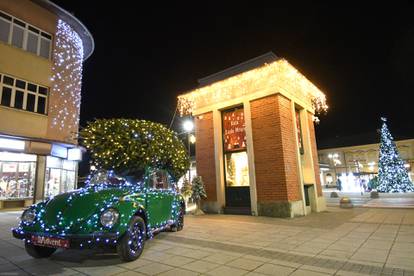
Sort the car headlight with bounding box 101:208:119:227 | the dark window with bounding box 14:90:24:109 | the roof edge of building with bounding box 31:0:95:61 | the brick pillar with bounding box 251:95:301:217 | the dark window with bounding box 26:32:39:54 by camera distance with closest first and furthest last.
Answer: the car headlight with bounding box 101:208:119:227 → the brick pillar with bounding box 251:95:301:217 → the dark window with bounding box 14:90:24:109 → the dark window with bounding box 26:32:39:54 → the roof edge of building with bounding box 31:0:95:61

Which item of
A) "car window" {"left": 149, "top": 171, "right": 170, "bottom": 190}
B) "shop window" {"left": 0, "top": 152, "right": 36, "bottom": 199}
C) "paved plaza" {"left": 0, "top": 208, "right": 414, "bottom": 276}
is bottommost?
"paved plaza" {"left": 0, "top": 208, "right": 414, "bottom": 276}

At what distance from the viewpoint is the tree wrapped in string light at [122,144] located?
7.58m

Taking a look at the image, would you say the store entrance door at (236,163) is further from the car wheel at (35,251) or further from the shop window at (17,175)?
the shop window at (17,175)

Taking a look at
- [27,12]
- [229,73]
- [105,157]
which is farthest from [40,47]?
[105,157]

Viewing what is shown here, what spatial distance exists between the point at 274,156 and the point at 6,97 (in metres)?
15.2

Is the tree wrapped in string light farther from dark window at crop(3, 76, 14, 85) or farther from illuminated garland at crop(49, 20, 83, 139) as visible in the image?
illuminated garland at crop(49, 20, 83, 139)

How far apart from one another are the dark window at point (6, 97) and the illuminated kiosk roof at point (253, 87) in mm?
10095

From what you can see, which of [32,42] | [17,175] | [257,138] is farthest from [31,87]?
[257,138]

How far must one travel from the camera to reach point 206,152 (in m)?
12.8

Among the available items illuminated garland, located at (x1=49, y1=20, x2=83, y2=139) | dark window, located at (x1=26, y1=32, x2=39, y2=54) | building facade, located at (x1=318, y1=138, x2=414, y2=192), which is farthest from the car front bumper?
building facade, located at (x1=318, y1=138, x2=414, y2=192)

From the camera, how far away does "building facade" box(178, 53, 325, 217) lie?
34.9 ft

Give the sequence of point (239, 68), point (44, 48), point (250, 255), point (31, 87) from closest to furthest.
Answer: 1. point (250, 255)
2. point (239, 68)
3. point (31, 87)
4. point (44, 48)

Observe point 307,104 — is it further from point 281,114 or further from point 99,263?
point 99,263

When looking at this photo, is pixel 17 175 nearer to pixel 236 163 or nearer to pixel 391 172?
pixel 236 163
